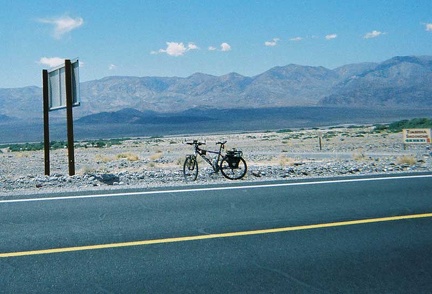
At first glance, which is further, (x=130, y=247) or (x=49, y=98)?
(x=49, y=98)

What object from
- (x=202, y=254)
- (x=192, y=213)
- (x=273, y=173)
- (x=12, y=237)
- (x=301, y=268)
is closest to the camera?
(x=301, y=268)

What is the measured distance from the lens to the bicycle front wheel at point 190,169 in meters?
12.4

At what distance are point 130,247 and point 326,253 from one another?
2.35 metres

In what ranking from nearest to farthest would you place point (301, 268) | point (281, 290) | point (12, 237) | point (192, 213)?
point (281, 290) → point (301, 268) → point (12, 237) → point (192, 213)

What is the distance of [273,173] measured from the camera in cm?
1359

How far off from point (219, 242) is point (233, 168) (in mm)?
6386

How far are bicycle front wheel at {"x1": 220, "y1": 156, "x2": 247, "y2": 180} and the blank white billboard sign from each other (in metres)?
4.13

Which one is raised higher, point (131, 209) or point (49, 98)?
point (49, 98)

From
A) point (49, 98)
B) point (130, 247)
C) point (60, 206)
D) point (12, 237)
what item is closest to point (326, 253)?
point (130, 247)

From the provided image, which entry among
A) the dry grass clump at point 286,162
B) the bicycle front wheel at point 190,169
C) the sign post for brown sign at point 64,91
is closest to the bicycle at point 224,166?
the bicycle front wheel at point 190,169

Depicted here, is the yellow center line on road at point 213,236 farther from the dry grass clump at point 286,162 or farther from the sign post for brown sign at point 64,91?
the dry grass clump at point 286,162

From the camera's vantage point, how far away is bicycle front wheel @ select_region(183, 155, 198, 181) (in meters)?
12.4

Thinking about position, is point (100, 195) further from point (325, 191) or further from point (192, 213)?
point (325, 191)

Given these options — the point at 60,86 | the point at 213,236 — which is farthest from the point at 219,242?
the point at 60,86
